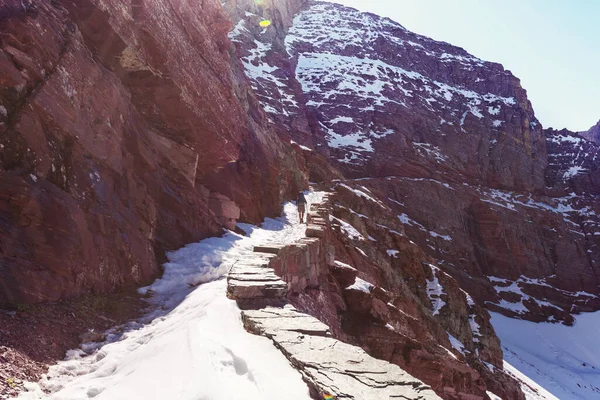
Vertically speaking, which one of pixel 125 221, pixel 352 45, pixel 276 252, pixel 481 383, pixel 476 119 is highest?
pixel 352 45

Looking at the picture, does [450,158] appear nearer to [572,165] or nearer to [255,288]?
[572,165]

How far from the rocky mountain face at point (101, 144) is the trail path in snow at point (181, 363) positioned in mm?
1336

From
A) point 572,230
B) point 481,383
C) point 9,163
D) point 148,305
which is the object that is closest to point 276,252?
point 148,305

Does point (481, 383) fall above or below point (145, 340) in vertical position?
below

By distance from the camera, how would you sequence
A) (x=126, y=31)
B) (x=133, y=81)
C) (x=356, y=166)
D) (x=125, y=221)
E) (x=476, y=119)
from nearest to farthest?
1. (x=125, y=221)
2. (x=126, y=31)
3. (x=133, y=81)
4. (x=356, y=166)
5. (x=476, y=119)

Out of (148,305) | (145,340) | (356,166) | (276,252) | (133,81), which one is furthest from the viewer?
(356,166)

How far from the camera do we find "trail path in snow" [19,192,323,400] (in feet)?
12.3

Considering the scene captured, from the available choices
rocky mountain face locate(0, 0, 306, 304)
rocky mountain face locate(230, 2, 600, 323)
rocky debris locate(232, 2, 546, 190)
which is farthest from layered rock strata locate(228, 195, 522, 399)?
rocky debris locate(232, 2, 546, 190)

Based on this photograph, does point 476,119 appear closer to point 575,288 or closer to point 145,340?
point 575,288

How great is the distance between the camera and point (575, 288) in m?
81.1

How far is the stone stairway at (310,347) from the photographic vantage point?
3990 millimetres

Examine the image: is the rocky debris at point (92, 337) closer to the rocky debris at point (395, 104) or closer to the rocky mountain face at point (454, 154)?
the rocky mountain face at point (454, 154)

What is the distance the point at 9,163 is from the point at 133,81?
6.50 metres

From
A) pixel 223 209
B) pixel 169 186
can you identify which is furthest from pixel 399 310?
pixel 169 186
